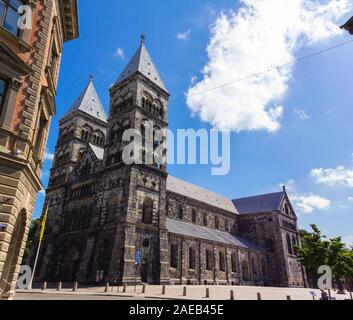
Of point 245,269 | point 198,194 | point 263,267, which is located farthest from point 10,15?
point 263,267

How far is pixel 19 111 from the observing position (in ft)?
36.8

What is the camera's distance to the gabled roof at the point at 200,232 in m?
36.8

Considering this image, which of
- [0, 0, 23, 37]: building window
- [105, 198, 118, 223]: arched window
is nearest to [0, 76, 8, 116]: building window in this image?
[0, 0, 23, 37]: building window

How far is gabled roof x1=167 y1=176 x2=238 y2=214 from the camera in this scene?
149 ft

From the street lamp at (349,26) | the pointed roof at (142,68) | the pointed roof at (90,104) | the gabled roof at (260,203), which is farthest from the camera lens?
the gabled roof at (260,203)

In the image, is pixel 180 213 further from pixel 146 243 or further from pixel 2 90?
pixel 2 90

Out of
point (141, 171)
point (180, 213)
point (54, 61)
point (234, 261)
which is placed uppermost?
point (141, 171)

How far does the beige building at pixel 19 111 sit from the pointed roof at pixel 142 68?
84.8 feet

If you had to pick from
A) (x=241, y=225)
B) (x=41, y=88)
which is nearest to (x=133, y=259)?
(x=41, y=88)

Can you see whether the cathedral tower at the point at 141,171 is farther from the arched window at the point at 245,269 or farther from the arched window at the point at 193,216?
the arched window at the point at 245,269

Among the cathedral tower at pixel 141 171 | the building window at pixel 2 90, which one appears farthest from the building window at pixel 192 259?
the building window at pixel 2 90

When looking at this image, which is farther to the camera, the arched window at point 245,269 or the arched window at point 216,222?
the arched window at point 216,222

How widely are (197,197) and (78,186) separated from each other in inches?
774

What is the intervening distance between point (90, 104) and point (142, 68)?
14048 millimetres
